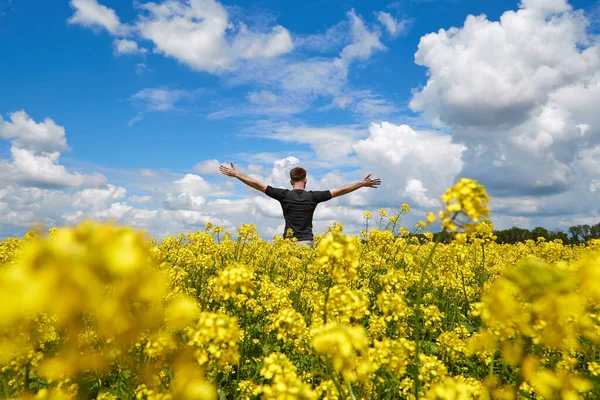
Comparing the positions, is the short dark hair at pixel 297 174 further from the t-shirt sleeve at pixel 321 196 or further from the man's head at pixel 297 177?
the t-shirt sleeve at pixel 321 196

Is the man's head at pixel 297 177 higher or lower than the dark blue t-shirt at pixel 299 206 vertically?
higher

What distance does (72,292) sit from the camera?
1162 mm

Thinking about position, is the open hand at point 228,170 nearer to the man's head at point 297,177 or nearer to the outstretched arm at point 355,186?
the man's head at point 297,177

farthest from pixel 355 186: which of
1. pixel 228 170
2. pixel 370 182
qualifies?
pixel 228 170

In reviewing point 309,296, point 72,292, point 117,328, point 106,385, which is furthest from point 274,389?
point 309,296

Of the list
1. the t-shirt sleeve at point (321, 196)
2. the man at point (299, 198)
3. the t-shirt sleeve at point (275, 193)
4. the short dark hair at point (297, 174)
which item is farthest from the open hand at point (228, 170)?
the t-shirt sleeve at point (321, 196)

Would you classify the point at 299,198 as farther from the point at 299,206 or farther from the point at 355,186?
the point at 355,186

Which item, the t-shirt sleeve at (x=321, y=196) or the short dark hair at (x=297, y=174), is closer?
the t-shirt sleeve at (x=321, y=196)

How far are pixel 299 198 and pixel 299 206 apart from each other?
27cm

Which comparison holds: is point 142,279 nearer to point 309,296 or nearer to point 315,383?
point 315,383

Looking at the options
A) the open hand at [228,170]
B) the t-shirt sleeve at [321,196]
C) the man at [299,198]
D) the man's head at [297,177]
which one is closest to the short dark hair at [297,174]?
the man's head at [297,177]

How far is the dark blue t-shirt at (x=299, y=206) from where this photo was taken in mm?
12742

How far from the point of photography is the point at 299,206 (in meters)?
12.8

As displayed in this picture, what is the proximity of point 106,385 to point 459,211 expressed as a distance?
455cm
